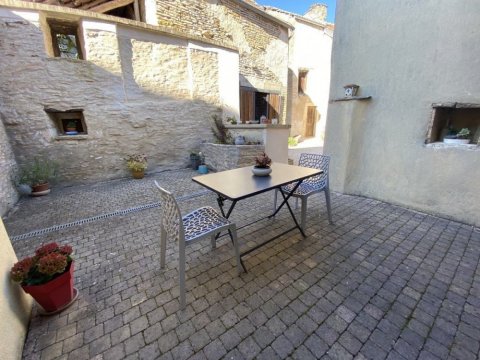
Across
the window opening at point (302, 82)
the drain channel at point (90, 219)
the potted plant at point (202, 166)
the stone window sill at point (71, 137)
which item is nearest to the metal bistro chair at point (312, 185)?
the drain channel at point (90, 219)

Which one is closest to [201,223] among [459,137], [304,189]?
[304,189]

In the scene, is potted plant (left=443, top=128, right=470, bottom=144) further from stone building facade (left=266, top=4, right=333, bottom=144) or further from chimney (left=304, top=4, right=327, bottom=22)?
chimney (left=304, top=4, right=327, bottom=22)

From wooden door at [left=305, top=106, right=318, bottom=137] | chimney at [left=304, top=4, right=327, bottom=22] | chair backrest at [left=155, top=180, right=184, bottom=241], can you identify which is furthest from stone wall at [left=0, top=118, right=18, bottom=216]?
chimney at [left=304, top=4, right=327, bottom=22]

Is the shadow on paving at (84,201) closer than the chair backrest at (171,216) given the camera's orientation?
No

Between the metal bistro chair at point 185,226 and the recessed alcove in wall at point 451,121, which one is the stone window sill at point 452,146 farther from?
the metal bistro chair at point 185,226

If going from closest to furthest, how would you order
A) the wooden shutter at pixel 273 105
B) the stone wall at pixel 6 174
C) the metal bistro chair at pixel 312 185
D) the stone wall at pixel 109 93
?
the metal bistro chair at pixel 312 185, the stone wall at pixel 6 174, the stone wall at pixel 109 93, the wooden shutter at pixel 273 105

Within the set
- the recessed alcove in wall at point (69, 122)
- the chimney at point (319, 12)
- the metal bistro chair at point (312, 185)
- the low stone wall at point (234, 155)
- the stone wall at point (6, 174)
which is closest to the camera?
the metal bistro chair at point (312, 185)

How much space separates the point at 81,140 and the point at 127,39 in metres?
2.61

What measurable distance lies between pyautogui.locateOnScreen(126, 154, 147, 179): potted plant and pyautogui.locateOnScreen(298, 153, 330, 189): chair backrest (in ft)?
13.4

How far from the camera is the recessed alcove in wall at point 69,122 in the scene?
4754 mm

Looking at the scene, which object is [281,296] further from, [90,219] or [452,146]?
[452,146]

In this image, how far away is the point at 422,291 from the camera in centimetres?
178

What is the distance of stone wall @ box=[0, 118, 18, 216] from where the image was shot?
347cm

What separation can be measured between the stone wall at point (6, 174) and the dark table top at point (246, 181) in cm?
362
